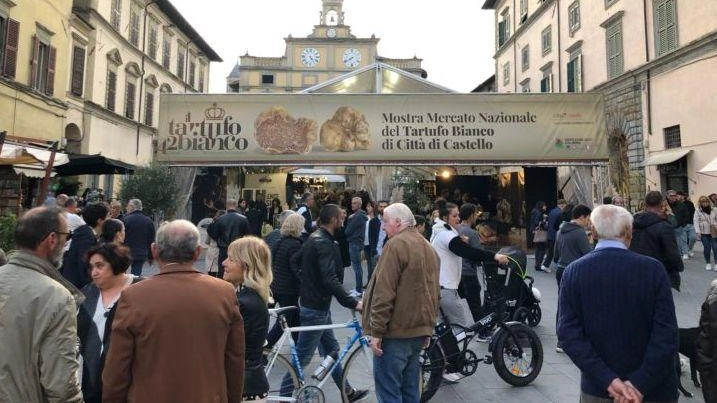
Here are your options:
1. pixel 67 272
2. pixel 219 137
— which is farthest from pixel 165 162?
pixel 67 272

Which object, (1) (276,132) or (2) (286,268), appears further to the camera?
(1) (276,132)

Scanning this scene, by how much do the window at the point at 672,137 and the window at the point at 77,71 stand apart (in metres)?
21.9

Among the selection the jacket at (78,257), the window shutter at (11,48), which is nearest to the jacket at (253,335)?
the jacket at (78,257)

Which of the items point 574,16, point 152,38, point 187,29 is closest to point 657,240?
point 574,16

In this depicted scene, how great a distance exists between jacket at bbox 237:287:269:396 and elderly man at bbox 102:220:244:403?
569 mm

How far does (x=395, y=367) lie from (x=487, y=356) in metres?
1.66

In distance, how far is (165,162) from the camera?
12.5m

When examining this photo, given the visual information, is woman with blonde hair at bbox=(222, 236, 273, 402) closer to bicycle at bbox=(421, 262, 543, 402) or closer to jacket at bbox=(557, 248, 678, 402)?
jacket at bbox=(557, 248, 678, 402)

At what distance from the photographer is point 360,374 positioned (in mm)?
4195

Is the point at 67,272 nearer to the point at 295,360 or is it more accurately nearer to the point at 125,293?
the point at 295,360

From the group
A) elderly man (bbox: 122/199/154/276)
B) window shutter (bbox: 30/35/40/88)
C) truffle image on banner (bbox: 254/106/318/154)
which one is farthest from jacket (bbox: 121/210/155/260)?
window shutter (bbox: 30/35/40/88)

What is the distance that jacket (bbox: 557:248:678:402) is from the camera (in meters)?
2.25

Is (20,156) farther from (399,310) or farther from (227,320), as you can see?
(227,320)

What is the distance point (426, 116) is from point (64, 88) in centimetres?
1375
